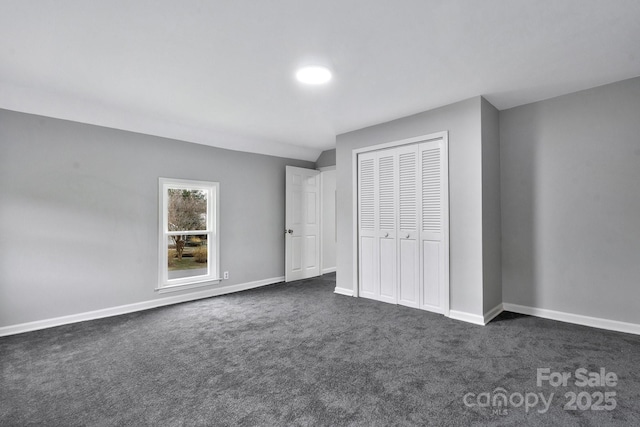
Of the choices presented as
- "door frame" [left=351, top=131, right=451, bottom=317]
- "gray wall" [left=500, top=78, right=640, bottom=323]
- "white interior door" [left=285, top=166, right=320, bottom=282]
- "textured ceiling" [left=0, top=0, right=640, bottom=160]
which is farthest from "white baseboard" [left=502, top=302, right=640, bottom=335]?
"white interior door" [left=285, top=166, right=320, bottom=282]

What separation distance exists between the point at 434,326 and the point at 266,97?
9.98 feet

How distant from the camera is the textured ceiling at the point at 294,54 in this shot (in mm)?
1927

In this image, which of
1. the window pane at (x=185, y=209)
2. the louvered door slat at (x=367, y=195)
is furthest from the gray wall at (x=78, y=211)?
the louvered door slat at (x=367, y=195)

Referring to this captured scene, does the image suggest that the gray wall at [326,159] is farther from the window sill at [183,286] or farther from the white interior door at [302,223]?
the window sill at [183,286]

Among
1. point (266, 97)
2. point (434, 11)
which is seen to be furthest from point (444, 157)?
point (266, 97)

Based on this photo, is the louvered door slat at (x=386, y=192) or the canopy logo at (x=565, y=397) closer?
the canopy logo at (x=565, y=397)

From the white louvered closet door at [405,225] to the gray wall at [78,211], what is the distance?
249cm

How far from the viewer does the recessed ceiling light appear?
105 inches

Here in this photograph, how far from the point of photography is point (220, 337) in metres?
3.04

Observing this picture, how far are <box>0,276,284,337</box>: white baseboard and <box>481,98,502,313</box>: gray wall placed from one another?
11.4ft

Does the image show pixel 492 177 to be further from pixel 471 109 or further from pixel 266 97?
pixel 266 97

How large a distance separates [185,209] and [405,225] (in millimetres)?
3633

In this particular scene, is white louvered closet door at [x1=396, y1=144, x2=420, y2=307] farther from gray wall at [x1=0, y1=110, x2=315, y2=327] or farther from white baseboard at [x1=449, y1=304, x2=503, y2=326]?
gray wall at [x1=0, y1=110, x2=315, y2=327]

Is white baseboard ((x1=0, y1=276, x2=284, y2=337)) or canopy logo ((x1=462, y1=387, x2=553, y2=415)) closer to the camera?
canopy logo ((x1=462, y1=387, x2=553, y2=415))
